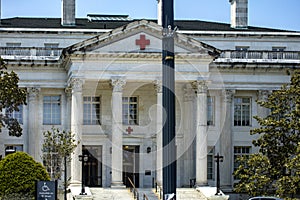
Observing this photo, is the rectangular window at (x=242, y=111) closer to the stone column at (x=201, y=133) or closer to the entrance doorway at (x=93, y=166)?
the stone column at (x=201, y=133)

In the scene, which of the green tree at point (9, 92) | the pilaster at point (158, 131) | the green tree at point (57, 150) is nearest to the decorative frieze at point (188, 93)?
the pilaster at point (158, 131)

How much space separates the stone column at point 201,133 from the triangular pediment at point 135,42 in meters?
2.29

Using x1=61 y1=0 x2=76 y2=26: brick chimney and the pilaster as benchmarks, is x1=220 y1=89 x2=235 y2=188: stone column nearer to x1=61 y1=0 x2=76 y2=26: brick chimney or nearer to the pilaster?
the pilaster

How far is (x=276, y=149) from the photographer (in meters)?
46.1

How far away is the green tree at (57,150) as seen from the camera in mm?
47156

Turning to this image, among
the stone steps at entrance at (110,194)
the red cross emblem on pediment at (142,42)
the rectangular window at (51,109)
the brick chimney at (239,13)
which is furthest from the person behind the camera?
the brick chimney at (239,13)

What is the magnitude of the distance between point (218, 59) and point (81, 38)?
964cm

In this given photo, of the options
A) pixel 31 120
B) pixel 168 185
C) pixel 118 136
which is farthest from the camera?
pixel 31 120

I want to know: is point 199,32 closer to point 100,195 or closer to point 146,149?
point 146,149

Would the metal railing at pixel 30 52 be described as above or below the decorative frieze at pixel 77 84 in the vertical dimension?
above

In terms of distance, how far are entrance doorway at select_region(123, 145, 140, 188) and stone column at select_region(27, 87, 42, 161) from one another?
217 inches

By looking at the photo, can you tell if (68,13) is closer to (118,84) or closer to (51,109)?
(51,109)

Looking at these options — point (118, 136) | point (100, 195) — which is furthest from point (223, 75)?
point (100, 195)

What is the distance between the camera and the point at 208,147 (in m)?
54.1
